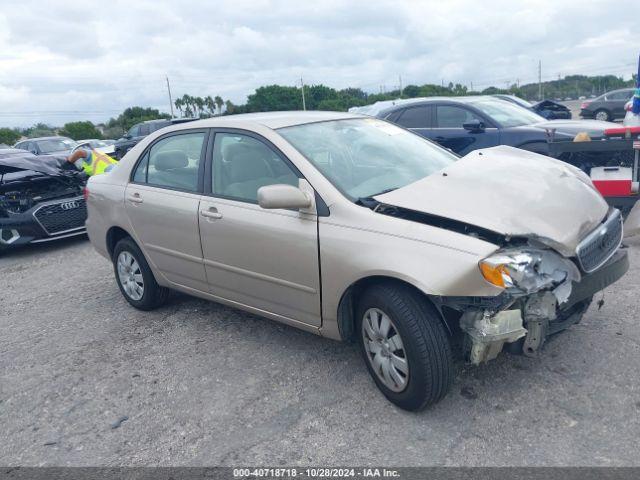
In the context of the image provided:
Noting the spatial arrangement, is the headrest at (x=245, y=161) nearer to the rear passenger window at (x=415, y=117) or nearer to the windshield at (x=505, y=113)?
the windshield at (x=505, y=113)

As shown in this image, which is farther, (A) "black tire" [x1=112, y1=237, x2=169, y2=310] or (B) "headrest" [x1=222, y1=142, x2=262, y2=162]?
(A) "black tire" [x1=112, y1=237, x2=169, y2=310]

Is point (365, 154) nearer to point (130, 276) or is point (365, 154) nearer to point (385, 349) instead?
point (385, 349)

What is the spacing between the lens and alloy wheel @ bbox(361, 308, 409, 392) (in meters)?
3.01

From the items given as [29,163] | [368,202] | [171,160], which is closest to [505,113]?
[171,160]

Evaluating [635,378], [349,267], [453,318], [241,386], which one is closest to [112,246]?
[241,386]

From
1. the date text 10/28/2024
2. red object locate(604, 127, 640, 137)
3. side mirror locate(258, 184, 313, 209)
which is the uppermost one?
red object locate(604, 127, 640, 137)

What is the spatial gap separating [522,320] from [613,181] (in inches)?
145

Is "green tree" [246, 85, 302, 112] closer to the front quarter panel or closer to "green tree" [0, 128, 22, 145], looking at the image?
"green tree" [0, 128, 22, 145]

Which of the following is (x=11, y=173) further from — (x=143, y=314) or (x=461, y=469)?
(x=461, y=469)

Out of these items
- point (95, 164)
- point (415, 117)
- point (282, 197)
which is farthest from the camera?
point (415, 117)

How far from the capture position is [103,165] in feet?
28.2

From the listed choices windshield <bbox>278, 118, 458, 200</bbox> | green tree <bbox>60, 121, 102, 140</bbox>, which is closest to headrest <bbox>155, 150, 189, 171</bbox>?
windshield <bbox>278, 118, 458, 200</bbox>

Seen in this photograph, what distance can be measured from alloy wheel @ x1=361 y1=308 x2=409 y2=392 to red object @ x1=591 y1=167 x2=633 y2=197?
12.3 ft

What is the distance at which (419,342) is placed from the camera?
9.30 feet
